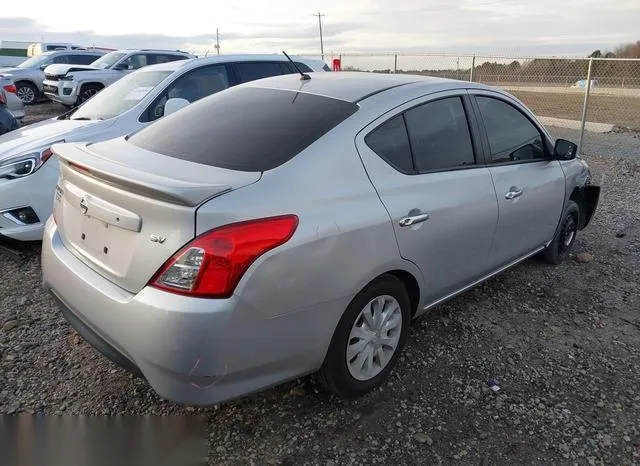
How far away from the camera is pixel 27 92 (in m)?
17.2

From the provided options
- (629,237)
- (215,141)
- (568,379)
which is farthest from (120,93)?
(629,237)

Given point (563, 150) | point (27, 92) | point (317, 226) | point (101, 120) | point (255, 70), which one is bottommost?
point (27, 92)

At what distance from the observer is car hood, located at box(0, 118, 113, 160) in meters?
4.59

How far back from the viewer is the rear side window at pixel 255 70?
20.9 feet

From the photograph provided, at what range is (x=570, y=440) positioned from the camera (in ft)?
8.33

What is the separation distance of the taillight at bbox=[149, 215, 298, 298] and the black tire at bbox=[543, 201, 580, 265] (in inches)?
128

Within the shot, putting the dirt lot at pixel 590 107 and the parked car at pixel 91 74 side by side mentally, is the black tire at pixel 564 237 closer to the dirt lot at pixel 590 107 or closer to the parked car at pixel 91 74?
the dirt lot at pixel 590 107

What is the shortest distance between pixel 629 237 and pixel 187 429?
16.1ft

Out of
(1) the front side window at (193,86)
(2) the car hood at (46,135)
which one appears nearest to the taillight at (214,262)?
(2) the car hood at (46,135)

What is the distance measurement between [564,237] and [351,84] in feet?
8.85

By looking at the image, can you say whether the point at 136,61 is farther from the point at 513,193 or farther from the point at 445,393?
the point at 445,393

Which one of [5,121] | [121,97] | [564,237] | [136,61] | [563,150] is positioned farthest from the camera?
[136,61]

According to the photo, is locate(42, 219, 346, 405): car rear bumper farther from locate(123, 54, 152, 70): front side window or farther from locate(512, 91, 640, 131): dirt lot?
locate(512, 91, 640, 131): dirt lot

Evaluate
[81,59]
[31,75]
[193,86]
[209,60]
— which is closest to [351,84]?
[193,86]
